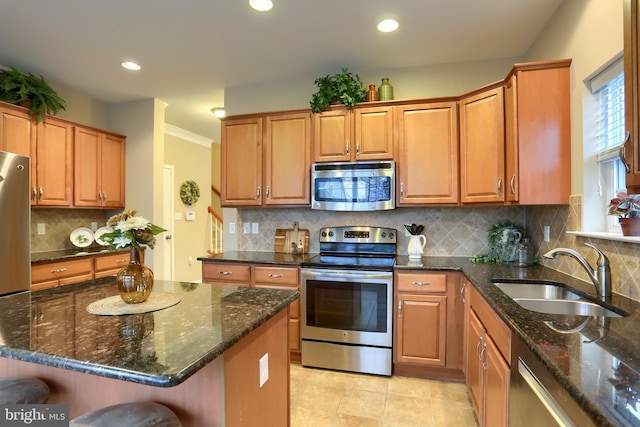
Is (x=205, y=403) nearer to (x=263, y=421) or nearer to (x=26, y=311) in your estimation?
(x=263, y=421)

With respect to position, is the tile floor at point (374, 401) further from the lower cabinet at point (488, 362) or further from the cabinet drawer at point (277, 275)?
the cabinet drawer at point (277, 275)

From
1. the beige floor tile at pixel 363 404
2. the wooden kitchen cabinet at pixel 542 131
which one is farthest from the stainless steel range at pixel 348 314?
the wooden kitchen cabinet at pixel 542 131

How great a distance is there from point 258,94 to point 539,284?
3030 mm

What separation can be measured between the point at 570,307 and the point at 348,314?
58.3 inches

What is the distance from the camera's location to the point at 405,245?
3.11m

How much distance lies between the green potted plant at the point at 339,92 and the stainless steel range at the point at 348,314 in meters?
1.40

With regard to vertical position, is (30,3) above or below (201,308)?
above

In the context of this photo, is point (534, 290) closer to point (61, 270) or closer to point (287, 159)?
point (287, 159)

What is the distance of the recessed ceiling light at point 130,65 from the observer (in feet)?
9.88

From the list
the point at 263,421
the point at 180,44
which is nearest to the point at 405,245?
the point at 263,421

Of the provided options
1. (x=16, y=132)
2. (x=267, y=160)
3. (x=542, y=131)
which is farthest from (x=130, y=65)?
(x=542, y=131)

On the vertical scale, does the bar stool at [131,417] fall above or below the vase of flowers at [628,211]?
below

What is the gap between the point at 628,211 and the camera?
4.86 feet

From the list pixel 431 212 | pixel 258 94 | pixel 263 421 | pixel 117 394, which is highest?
pixel 258 94
